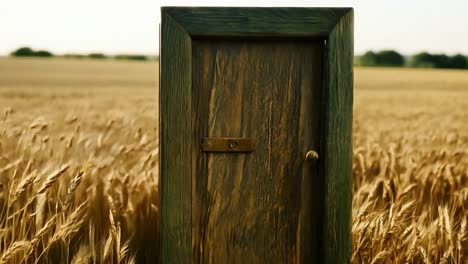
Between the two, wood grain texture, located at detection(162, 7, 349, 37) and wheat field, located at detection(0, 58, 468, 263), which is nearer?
wood grain texture, located at detection(162, 7, 349, 37)

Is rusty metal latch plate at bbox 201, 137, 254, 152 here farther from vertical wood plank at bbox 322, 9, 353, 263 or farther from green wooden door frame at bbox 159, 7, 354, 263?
vertical wood plank at bbox 322, 9, 353, 263

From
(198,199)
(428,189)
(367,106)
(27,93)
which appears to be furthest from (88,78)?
(198,199)

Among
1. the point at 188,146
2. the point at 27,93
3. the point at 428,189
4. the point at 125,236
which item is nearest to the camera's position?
the point at 188,146

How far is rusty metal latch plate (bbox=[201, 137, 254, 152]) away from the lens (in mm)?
2387

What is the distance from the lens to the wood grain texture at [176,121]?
92.9 inches

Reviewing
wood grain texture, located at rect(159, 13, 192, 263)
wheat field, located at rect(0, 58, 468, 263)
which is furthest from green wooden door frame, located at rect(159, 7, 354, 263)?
wheat field, located at rect(0, 58, 468, 263)

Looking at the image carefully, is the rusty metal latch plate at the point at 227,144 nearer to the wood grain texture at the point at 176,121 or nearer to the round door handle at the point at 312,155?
the wood grain texture at the point at 176,121

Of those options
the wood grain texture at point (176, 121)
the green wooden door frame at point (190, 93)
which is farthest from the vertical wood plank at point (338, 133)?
the wood grain texture at point (176, 121)

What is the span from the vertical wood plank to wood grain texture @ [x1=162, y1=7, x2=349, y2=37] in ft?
0.21

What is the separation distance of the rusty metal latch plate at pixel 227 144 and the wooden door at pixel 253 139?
0.02 meters

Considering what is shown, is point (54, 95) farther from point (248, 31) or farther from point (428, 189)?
point (248, 31)

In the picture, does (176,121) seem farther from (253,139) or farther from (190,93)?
(253,139)

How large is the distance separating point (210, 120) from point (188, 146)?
13cm

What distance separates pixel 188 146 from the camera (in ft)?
7.75
